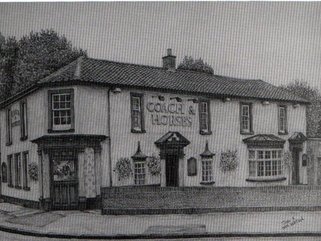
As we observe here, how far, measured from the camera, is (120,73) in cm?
976

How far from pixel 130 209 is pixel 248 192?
1.80m

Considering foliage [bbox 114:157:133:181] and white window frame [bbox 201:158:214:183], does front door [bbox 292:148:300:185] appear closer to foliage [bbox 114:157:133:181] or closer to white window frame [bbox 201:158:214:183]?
white window frame [bbox 201:158:214:183]

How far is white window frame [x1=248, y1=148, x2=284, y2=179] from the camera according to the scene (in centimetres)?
949

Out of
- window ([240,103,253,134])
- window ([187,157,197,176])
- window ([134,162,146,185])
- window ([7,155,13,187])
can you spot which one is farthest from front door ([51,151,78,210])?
window ([240,103,253,134])

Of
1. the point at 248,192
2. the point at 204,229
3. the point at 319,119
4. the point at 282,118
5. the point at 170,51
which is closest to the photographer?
the point at 204,229

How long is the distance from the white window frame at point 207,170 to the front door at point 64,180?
7.96 feet

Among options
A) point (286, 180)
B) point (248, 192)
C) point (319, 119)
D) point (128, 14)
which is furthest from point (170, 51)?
point (286, 180)

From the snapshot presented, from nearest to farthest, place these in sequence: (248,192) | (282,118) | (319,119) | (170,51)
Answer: (170,51)
(248,192)
(319,119)
(282,118)

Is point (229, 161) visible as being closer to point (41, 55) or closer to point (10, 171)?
point (41, 55)

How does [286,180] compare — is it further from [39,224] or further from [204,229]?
[39,224]

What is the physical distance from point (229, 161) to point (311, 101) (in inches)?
78.7

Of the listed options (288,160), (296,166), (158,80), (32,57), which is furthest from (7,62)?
(296,166)

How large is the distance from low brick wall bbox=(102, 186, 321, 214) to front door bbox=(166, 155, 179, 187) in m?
1.76
